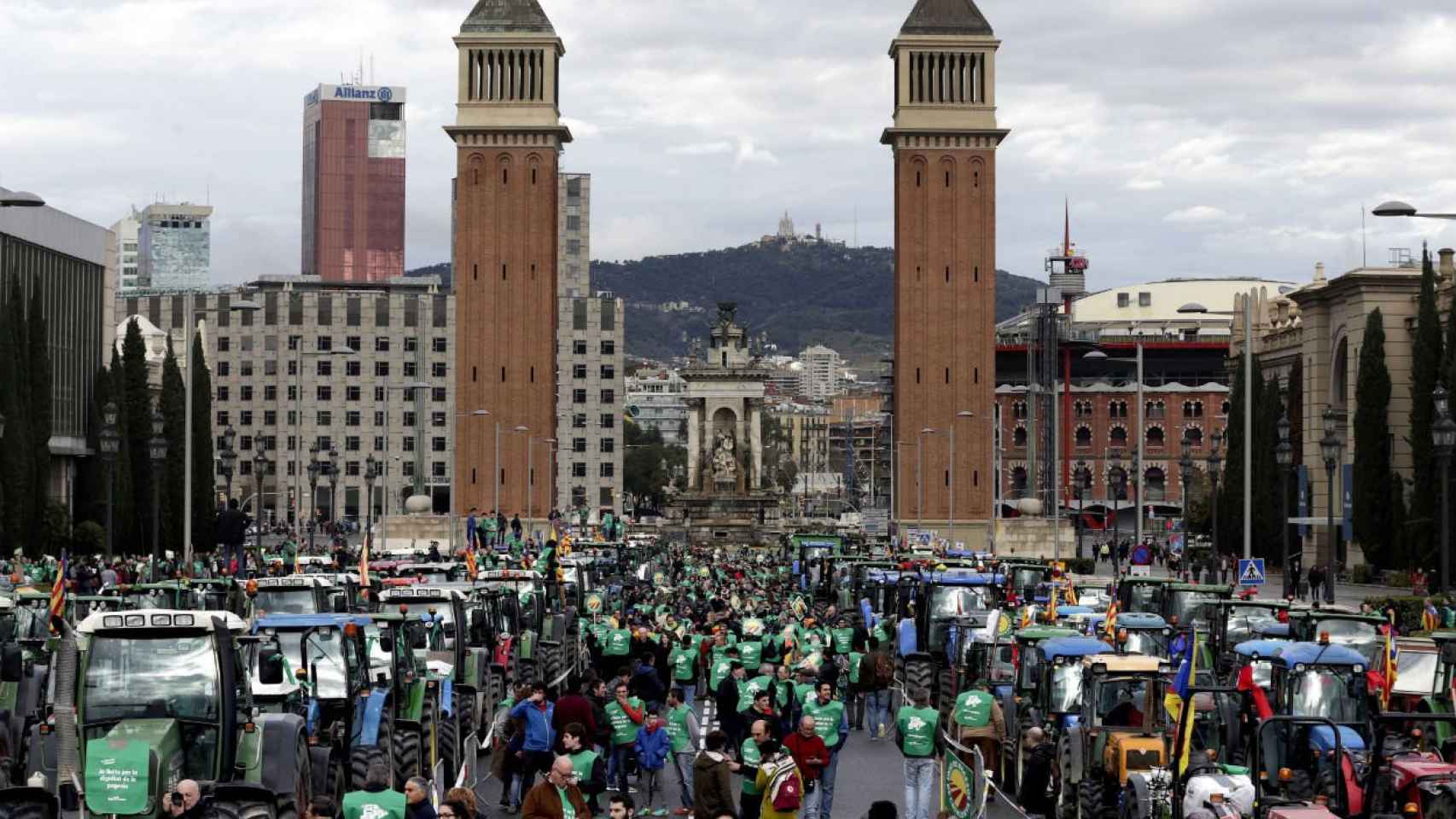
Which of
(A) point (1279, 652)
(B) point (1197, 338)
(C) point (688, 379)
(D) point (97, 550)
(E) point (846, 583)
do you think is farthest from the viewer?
(B) point (1197, 338)

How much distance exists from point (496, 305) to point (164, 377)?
1250 inches

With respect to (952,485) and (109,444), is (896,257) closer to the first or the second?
(952,485)

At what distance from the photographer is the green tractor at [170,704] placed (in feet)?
55.4

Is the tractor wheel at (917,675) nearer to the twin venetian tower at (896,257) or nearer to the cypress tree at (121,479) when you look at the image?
the cypress tree at (121,479)

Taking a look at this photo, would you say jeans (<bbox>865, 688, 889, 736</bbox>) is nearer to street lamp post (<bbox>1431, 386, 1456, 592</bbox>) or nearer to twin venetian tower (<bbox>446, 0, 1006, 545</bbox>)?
street lamp post (<bbox>1431, 386, 1456, 592</bbox>)

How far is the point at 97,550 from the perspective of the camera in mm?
74750

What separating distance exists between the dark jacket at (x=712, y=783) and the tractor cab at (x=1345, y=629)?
888cm

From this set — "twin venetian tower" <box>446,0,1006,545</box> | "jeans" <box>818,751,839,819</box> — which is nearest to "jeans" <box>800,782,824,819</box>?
"jeans" <box>818,751,839,819</box>

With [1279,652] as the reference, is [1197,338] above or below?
above

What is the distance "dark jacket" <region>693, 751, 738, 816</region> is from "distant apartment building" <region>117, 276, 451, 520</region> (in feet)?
430

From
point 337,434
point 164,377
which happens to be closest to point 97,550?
point 164,377

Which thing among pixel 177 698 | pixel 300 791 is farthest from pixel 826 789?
pixel 177 698

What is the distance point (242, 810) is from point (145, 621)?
209cm

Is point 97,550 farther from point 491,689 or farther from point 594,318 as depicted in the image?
point 594,318
